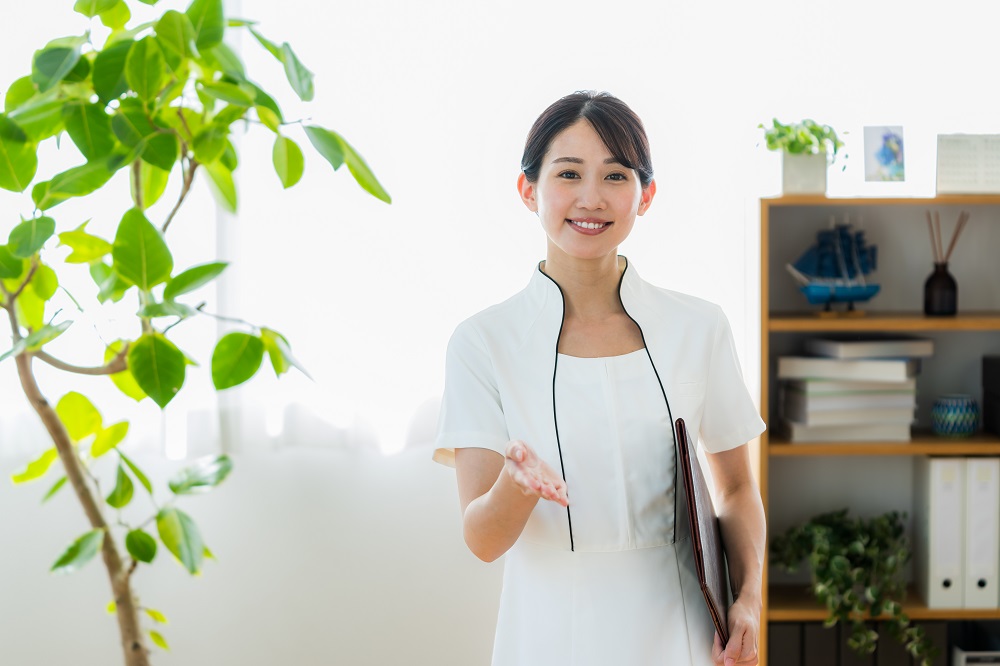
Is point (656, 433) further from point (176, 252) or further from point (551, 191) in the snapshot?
point (176, 252)

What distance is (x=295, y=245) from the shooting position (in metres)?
2.26

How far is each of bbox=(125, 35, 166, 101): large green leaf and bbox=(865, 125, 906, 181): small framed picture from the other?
160 centimetres

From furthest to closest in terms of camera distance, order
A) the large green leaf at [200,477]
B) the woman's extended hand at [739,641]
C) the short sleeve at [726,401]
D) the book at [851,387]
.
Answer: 1. the book at [851,387]
2. the large green leaf at [200,477]
3. the short sleeve at [726,401]
4. the woman's extended hand at [739,641]

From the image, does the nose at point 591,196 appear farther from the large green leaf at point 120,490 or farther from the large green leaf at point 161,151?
the large green leaf at point 120,490

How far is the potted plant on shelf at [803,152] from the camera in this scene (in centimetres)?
209

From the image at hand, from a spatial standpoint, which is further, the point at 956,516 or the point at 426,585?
the point at 426,585

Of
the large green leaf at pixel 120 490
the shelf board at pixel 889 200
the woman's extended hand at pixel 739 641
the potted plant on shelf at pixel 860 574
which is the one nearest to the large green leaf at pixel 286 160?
the large green leaf at pixel 120 490

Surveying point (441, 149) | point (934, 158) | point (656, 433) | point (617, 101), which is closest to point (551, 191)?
point (617, 101)

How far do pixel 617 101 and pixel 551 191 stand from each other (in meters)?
0.14

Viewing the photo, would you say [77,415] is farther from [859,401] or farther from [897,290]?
[897,290]

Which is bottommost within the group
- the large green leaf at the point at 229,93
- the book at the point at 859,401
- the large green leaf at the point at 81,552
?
the large green leaf at the point at 81,552

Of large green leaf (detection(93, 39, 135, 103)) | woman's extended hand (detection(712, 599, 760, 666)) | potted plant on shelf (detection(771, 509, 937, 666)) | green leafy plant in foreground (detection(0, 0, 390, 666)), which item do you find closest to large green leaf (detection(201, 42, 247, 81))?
green leafy plant in foreground (detection(0, 0, 390, 666))

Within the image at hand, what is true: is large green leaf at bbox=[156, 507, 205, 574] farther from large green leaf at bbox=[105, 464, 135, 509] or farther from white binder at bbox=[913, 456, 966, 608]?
white binder at bbox=[913, 456, 966, 608]

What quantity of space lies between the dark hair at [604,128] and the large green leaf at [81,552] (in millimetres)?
994
